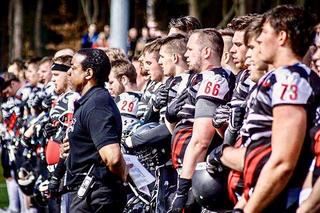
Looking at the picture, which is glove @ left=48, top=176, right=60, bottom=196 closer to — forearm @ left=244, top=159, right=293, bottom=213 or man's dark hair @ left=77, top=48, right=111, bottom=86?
man's dark hair @ left=77, top=48, right=111, bottom=86

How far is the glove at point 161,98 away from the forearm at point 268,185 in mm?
3992

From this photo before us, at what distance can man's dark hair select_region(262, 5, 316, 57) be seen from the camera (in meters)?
6.28

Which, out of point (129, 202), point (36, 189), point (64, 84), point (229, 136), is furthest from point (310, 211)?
point (36, 189)

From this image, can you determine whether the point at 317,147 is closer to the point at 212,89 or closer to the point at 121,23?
the point at 212,89

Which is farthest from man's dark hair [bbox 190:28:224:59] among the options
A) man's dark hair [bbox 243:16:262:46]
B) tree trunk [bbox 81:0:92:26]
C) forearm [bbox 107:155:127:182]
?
tree trunk [bbox 81:0:92:26]

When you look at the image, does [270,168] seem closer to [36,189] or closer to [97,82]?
[97,82]

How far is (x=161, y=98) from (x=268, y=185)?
163 inches

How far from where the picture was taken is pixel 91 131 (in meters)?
8.93

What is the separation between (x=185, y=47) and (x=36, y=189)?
5.24 m

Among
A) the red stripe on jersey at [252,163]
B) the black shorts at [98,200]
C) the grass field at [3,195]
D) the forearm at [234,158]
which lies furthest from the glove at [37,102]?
the red stripe on jersey at [252,163]

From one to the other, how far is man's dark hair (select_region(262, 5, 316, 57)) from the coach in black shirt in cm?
279

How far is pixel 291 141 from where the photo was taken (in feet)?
19.7

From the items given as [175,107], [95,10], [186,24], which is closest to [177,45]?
[186,24]

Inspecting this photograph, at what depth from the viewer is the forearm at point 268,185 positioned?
608 centimetres
